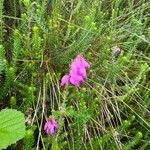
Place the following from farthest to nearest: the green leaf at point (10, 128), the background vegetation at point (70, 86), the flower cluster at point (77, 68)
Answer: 1. the background vegetation at point (70, 86)
2. the flower cluster at point (77, 68)
3. the green leaf at point (10, 128)

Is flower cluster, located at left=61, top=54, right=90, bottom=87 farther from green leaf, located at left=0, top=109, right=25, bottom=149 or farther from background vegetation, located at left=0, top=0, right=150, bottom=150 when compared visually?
green leaf, located at left=0, top=109, right=25, bottom=149

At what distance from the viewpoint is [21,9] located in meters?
2.01

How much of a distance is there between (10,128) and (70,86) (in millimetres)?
415

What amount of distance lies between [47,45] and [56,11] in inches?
6.7

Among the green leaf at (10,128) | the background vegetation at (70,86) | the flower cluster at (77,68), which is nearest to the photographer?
the green leaf at (10,128)

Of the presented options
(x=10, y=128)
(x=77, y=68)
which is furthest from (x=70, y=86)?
(x=10, y=128)

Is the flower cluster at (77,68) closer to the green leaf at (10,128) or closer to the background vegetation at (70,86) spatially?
the background vegetation at (70,86)

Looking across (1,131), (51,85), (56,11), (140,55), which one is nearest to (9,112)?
(1,131)

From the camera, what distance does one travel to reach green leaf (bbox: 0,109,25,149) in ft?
4.02

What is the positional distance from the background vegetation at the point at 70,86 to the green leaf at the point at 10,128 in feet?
0.76

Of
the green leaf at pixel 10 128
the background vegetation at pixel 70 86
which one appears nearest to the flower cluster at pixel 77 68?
the background vegetation at pixel 70 86

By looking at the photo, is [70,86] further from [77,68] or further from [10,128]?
[10,128]

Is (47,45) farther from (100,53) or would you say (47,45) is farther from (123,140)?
(123,140)

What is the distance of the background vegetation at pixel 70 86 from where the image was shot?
65.5 inches
